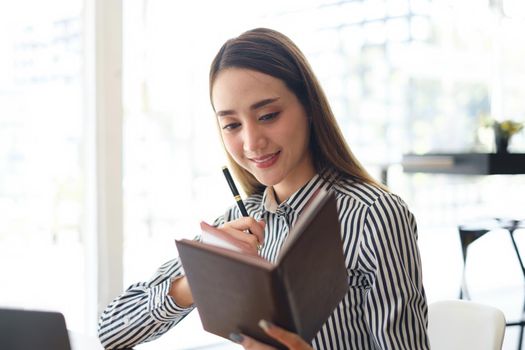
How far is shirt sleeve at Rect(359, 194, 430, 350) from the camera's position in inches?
43.9

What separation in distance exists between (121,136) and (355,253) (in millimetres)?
1653

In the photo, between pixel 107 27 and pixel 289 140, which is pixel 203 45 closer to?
pixel 107 27

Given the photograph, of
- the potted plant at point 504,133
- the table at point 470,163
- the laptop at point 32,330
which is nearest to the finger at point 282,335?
the laptop at point 32,330

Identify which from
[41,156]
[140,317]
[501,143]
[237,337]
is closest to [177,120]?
[41,156]

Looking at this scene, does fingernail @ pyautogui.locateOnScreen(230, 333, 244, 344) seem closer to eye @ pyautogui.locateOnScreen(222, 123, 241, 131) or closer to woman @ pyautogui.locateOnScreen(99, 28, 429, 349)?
woman @ pyautogui.locateOnScreen(99, 28, 429, 349)

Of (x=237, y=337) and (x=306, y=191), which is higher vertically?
(x=306, y=191)

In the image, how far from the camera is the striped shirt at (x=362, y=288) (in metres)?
1.13

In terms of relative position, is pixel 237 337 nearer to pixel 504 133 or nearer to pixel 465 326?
pixel 465 326

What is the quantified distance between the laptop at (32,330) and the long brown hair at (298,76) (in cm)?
64

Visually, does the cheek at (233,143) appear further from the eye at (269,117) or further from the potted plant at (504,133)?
the potted plant at (504,133)

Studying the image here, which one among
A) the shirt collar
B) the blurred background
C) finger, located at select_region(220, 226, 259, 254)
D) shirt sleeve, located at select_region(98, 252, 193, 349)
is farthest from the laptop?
the blurred background

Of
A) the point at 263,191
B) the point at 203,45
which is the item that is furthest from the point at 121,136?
the point at 263,191

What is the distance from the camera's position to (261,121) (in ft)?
3.99

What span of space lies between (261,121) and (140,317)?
53 centimetres
